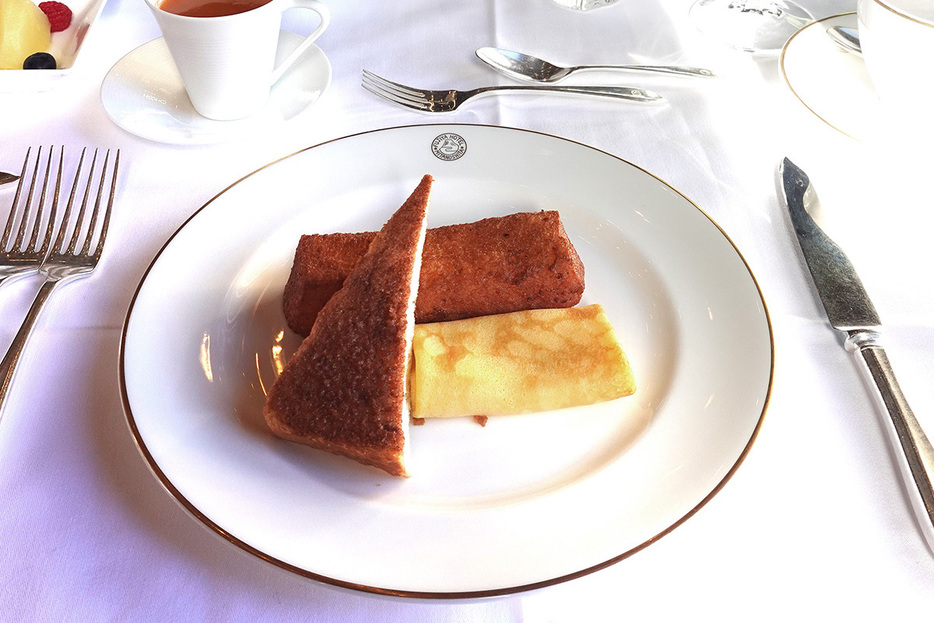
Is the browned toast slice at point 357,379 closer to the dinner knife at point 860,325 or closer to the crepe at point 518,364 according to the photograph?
the crepe at point 518,364

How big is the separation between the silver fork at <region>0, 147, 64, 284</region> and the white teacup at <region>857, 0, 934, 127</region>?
1877 millimetres

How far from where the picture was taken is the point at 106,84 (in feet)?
5.73

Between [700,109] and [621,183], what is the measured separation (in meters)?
0.54

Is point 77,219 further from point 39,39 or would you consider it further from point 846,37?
point 846,37

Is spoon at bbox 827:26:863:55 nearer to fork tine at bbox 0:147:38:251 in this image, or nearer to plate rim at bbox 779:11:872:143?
plate rim at bbox 779:11:872:143

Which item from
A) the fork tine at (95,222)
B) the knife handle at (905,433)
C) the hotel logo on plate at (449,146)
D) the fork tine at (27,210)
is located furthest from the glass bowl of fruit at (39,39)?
the knife handle at (905,433)

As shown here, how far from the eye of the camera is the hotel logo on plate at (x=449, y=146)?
152 cm

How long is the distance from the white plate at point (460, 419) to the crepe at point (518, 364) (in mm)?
37

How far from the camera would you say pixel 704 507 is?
3.08 ft

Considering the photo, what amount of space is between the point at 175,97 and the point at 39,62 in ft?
1.13

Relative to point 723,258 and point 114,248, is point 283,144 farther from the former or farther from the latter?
point 723,258

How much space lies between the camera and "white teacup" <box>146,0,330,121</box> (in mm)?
1498

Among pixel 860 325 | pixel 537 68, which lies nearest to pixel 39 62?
pixel 537 68

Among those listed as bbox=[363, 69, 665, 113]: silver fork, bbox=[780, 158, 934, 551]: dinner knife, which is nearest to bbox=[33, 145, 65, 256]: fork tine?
bbox=[363, 69, 665, 113]: silver fork
